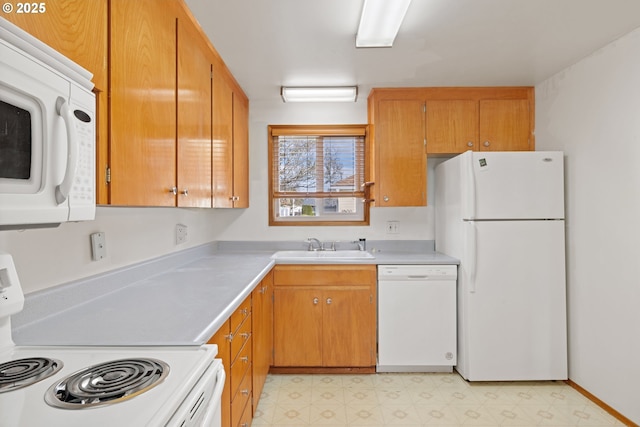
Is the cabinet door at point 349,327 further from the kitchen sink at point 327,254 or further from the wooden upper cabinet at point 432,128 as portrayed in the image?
the wooden upper cabinet at point 432,128

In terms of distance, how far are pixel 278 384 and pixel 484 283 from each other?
5.56ft

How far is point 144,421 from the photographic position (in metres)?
0.71

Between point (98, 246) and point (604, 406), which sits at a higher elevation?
point (98, 246)

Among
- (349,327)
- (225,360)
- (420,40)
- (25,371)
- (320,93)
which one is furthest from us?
(320,93)

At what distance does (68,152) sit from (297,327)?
224 centimetres

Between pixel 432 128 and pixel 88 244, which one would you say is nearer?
pixel 88 244

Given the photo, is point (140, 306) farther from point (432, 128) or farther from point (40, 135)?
point (432, 128)

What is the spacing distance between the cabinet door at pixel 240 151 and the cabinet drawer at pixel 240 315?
1.10 meters

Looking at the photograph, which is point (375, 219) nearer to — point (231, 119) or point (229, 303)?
point (231, 119)

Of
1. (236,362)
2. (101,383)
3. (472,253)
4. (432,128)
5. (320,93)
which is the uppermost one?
(320,93)

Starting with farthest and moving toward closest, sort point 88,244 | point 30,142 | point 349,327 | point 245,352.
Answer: point 349,327, point 245,352, point 88,244, point 30,142

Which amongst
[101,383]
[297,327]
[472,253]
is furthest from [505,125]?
[101,383]

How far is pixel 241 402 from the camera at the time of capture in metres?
1.73

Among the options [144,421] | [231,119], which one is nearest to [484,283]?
[231,119]
